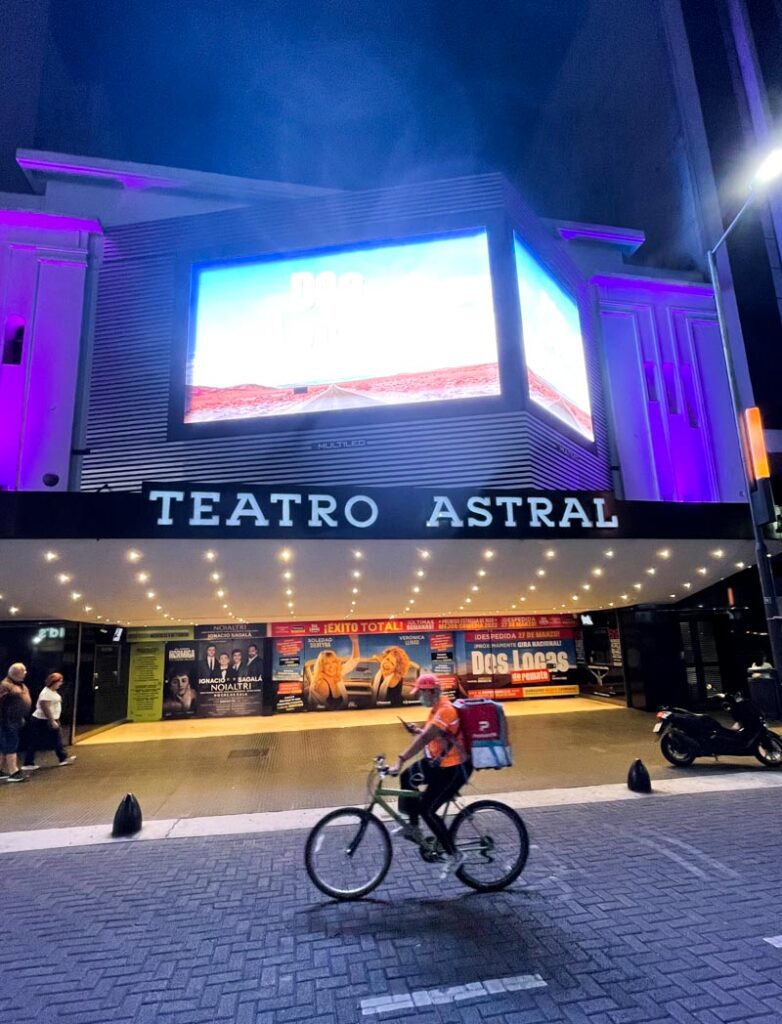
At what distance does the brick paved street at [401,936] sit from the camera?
10.8ft

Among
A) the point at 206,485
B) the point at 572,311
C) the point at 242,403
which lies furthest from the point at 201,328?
the point at 572,311

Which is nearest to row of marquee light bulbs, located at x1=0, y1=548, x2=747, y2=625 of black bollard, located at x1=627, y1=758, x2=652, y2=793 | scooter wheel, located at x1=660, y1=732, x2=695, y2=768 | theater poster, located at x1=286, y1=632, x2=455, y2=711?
theater poster, located at x1=286, y1=632, x2=455, y2=711

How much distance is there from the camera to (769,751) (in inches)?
366

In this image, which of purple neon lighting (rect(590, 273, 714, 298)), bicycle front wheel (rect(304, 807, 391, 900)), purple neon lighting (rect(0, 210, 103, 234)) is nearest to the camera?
bicycle front wheel (rect(304, 807, 391, 900))

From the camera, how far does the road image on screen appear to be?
1588 cm

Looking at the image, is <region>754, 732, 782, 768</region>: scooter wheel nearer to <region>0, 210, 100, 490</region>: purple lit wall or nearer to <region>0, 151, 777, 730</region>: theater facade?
<region>0, 151, 777, 730</region>: theater facade

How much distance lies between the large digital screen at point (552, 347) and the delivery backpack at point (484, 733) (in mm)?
11868

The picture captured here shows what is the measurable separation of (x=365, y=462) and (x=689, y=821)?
11135 millimetres

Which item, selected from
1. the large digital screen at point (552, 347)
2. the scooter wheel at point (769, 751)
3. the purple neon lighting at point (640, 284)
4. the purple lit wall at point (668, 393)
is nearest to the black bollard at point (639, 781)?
the scooter wheel at point (769, 751)

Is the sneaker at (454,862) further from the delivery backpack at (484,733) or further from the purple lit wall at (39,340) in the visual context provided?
the purple lit wall at (39,340)

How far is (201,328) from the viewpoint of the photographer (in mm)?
17234

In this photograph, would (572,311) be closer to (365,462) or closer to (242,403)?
(365,462)

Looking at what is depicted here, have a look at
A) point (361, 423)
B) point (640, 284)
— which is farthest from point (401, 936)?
point (640, 284)

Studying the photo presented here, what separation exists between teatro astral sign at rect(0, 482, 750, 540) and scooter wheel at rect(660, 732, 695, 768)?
3692 millimetres
